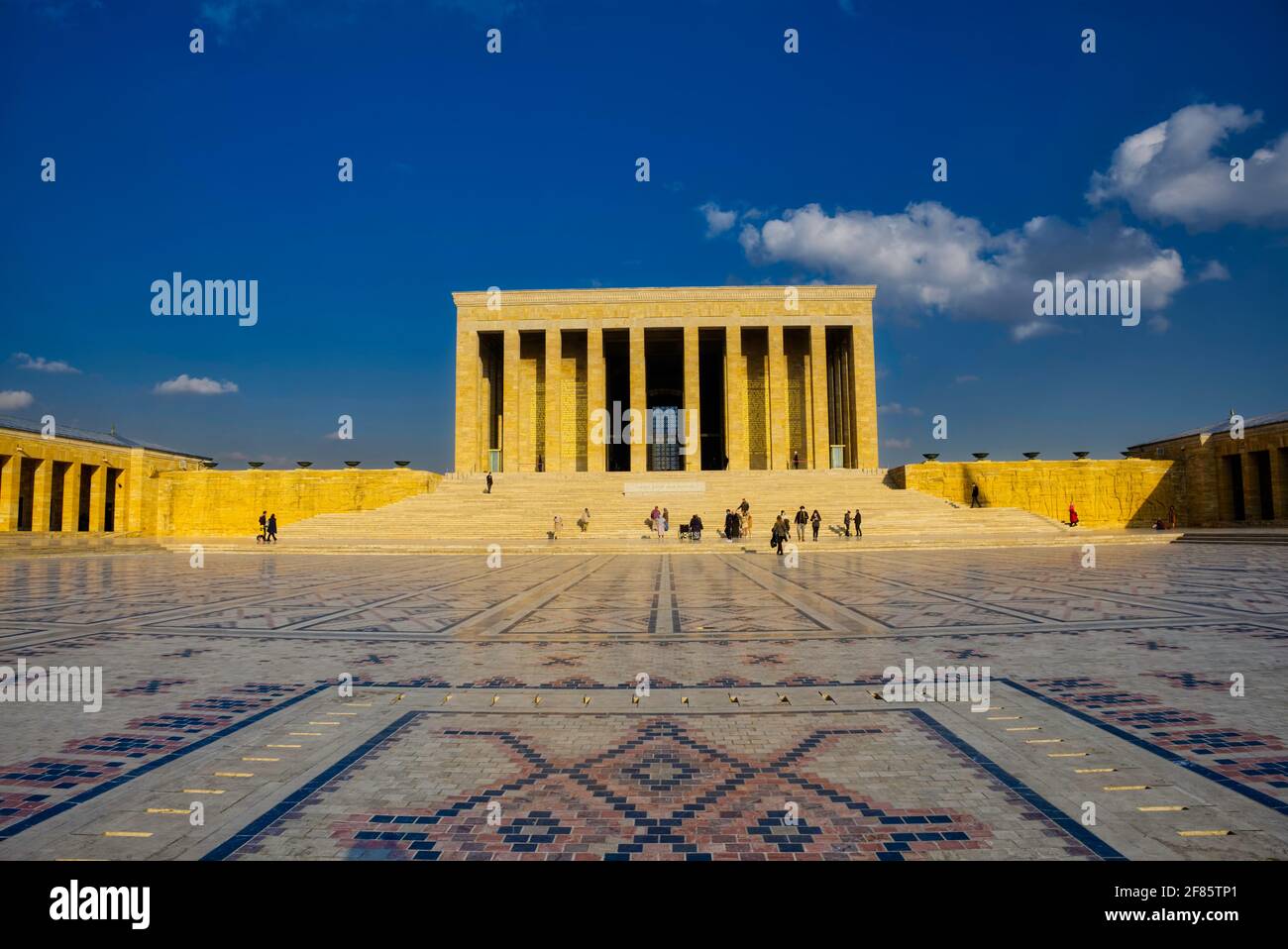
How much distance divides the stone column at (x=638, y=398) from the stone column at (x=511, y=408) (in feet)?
21.8

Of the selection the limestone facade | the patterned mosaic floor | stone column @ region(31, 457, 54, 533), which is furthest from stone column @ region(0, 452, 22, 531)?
the limestone facade

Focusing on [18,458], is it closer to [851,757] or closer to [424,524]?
[424,524]

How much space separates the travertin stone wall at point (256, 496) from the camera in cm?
3172

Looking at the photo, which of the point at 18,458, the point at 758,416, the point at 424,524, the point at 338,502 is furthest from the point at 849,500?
the point at 18,458

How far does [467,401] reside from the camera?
121 feet

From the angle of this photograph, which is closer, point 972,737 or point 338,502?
point 972,737

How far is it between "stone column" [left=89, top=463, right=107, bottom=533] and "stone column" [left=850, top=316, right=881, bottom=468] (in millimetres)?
39201

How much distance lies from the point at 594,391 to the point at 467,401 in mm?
7064

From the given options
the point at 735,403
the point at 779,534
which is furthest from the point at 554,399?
the point at 779,534

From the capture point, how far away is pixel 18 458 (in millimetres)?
28672

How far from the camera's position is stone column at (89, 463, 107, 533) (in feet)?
111

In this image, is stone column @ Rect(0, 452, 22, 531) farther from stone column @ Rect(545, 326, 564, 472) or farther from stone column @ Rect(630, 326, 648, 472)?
stone column @ Rect(630, 326, 648, 472)

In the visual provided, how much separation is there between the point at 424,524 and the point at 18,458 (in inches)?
745

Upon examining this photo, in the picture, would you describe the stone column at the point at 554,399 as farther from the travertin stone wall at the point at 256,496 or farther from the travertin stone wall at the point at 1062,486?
the travertin stone wall at the point at 1062,486
